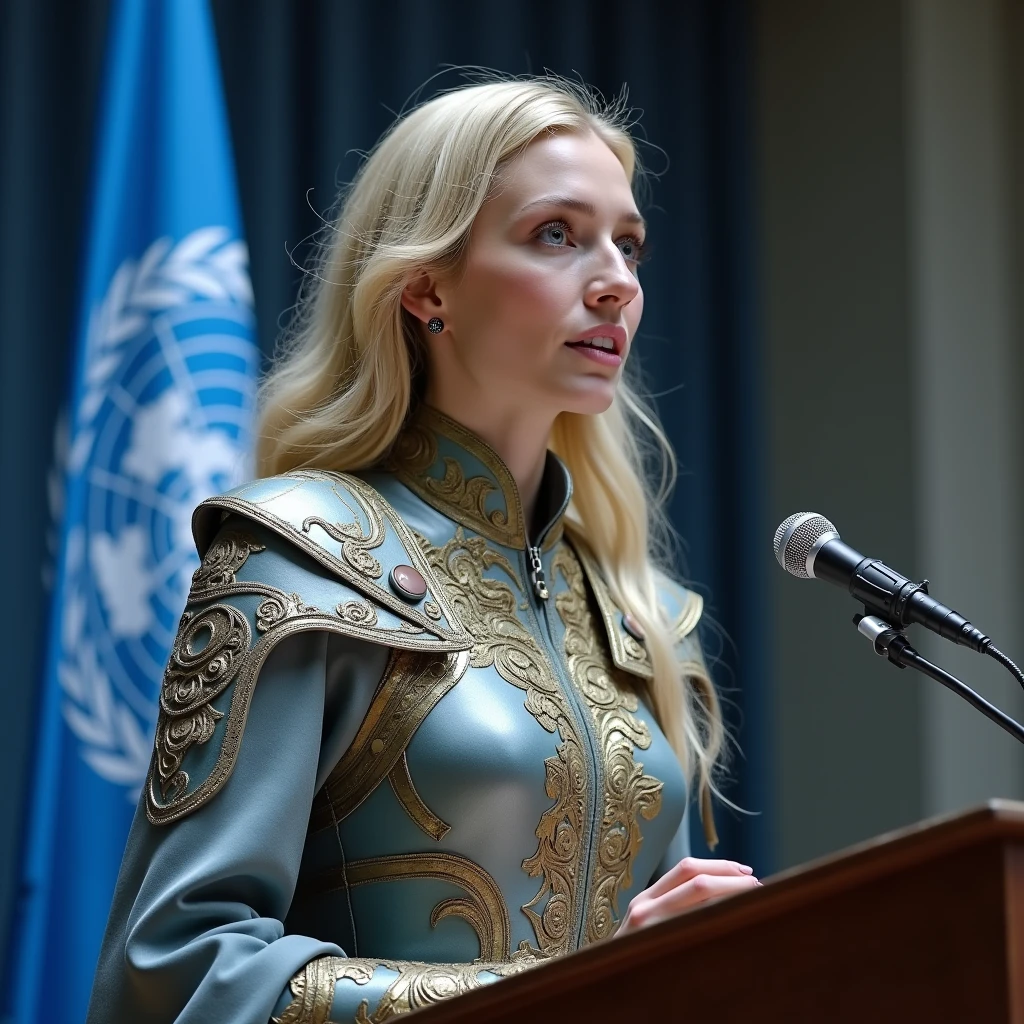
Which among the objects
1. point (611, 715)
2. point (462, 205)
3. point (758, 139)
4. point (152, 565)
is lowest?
point (611, 715)

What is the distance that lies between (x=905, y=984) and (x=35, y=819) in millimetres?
1648

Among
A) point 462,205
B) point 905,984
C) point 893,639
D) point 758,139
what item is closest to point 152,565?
point 462,205

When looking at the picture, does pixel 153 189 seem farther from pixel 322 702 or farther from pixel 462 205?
pixel 322 702

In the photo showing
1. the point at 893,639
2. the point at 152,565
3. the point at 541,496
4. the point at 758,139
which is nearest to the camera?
the point at 893,639

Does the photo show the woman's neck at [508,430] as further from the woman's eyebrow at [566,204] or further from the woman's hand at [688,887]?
the woman's hand at [688,887]

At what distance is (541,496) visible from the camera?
164cm

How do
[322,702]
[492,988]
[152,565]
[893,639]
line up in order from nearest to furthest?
[492,988], [893,639], [322,702], [152,565]

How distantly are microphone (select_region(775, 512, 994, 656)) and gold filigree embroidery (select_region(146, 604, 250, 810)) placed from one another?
1.51 ft

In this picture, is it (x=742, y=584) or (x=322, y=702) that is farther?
(x=742, y=584)

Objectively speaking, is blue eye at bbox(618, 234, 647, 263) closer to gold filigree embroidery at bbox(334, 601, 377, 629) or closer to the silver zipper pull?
the silver zipper pull

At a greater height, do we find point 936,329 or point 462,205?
point 936,329

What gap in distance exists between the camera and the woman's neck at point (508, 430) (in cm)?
Result: 155

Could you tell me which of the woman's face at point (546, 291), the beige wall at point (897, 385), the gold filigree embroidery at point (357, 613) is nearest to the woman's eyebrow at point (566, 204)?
the woman's face at point (546, 291)

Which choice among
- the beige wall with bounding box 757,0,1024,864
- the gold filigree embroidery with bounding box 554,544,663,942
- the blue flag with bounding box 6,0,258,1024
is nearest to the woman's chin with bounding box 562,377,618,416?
the gold filigree embroidery with bounding box 554,544,663,942
